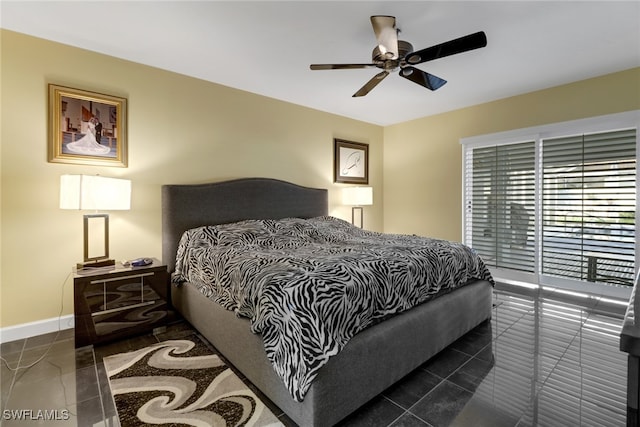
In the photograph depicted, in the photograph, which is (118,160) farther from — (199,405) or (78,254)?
(199,405)

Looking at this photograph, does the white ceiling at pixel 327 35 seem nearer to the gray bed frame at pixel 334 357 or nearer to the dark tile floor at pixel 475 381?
the gray bed frame at pixel 334 357

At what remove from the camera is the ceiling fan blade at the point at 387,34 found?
85.3 inches

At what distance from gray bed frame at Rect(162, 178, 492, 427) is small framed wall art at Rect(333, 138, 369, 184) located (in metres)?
1.55

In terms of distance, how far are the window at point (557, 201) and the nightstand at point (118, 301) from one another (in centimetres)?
412

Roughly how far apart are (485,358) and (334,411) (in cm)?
134

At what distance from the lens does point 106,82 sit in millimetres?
2799

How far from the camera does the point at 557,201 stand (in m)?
3.73

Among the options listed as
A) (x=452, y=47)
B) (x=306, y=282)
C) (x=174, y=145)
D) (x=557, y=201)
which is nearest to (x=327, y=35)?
(x=452, y=47)

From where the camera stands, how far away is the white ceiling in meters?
2.16

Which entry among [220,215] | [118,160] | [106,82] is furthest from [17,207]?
[220,215]

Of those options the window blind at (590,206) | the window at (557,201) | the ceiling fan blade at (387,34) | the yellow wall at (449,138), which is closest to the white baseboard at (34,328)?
the ceiling fan blade at (387,34)

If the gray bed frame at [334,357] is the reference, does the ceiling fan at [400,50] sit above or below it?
above

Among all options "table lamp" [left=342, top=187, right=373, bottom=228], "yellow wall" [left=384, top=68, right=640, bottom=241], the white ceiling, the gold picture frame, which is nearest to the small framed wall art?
"table lamp" [left=342, top=187, right=373, bottom=228]

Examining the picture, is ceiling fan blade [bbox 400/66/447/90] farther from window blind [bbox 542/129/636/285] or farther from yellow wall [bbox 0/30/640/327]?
window blind [bbox 542/129/636/285]
